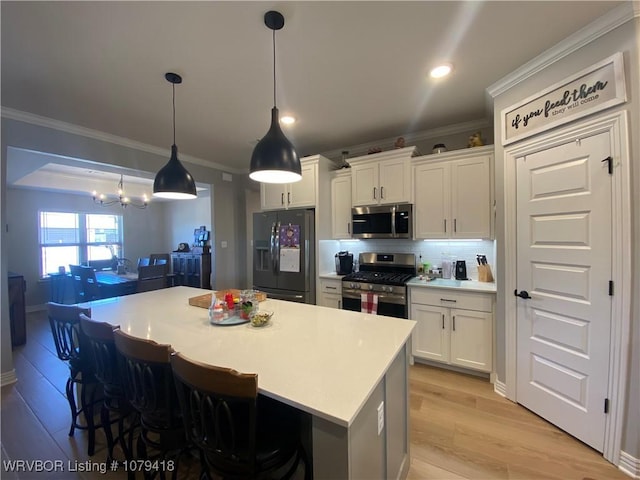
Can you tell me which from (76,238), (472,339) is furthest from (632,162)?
(76,238)

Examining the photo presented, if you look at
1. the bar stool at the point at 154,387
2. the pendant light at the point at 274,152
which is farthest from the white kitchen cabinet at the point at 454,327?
the bar stool at the point at 154,387

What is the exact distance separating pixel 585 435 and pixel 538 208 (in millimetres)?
1593

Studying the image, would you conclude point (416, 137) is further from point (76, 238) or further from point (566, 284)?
point (76, 238)

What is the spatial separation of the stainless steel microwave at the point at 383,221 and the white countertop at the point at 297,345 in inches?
61.7

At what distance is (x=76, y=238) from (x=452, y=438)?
26.7 feet

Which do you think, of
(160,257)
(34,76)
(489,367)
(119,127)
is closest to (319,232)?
(489,367)

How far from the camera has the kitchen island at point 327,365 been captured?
92 centimetres

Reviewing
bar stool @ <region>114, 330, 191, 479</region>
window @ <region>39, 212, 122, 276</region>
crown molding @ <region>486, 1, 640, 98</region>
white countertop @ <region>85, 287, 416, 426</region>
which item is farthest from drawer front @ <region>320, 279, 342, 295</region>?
window @ <region>39, 212, 122, 276</region>

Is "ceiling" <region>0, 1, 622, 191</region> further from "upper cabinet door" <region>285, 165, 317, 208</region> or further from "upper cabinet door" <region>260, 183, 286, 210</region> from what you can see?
"upper cabinet door" <region>260, 183, 286, 210</region>

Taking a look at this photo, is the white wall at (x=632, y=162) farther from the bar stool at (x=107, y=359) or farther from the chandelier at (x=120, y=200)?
the chandelier at (x=120, y=200)

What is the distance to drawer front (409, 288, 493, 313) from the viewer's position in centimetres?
257

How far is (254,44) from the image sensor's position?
1777 mm

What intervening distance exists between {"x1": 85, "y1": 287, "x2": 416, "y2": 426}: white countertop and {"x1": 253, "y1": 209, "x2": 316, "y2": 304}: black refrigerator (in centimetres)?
125

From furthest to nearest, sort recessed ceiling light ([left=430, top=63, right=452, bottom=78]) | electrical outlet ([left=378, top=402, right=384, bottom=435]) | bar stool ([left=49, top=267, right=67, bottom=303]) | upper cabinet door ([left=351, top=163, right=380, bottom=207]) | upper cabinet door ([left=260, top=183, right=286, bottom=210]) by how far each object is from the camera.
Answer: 1. bar stool ([left=49, top=267, right=67, bottom=303])
2. upper cabinet door ([left=260, top=183, right=286, bottom=210])
3. upper cabinet door ([left=351, top=163, right=380, bottom=207])
4. recessed ceiling light ([left=430, top=63, right=452, bottom=78])
5. electrical outlet ([left=378, top=402, right=384, bottom=435])
